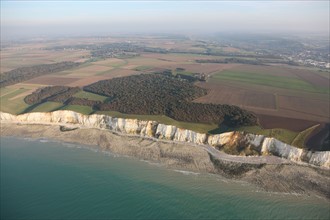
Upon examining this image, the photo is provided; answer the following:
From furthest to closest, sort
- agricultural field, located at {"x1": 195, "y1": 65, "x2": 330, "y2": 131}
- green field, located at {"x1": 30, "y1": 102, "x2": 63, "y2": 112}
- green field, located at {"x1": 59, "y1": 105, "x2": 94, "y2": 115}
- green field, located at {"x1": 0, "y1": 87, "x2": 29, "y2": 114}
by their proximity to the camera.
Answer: green field, located at {"x1": 0, "y1": 87, "x2": 29, "y2": 114} → green field, located at {"x1": 30, "y1": 102, "x2": 63, "y2": 112} → green field, located at {"x1": 59, "y1": 105, "x2": 94, "y2": 115} → agricultural field, located at {"x1": 195, "y1": 65, "x2": 330, "y2": 131}

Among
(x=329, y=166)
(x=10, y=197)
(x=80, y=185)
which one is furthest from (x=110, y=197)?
(x=329, y=166)

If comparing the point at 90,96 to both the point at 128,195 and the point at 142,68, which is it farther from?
the point at 142,68

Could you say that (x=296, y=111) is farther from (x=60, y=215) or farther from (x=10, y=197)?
(x=10, y=197)

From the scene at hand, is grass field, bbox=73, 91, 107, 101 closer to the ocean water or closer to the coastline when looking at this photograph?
the coastline

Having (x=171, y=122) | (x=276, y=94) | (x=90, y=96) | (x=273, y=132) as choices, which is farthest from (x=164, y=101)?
(x=276, y=94)

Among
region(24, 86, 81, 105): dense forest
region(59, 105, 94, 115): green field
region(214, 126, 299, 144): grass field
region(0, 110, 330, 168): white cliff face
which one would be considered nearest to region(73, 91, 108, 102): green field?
region(24, 86, 81, 105): dense forest

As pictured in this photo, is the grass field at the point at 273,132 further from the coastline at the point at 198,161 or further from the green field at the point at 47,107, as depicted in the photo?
the green field at the point at 47,107

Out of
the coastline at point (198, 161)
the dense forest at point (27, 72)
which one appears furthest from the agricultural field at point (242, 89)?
the coastline at point (198, 161)
